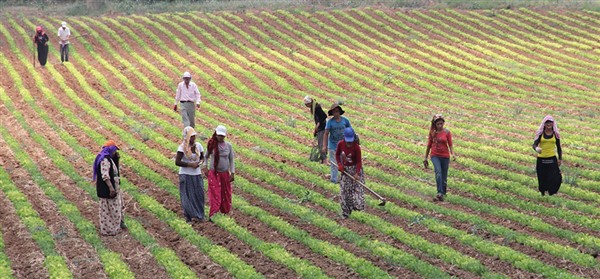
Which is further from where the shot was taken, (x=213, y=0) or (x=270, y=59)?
(x=213, y=0)

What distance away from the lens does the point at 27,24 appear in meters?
43.6

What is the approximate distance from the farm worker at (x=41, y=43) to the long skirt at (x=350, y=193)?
21.5m

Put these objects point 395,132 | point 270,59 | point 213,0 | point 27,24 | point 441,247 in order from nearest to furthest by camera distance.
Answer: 1. point 441,247
2. point 395,132
3. point 270,59
4. point 27,24
5. point 213,0

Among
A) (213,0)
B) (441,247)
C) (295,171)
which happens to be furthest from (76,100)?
(213,0)

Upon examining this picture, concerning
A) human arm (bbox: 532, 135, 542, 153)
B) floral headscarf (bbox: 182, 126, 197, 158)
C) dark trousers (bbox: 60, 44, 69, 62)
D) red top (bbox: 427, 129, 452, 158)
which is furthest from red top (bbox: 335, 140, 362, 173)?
dark trousers (bbox: 60, 44, 69, 62)

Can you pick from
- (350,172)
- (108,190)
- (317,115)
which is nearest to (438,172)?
(350,172)

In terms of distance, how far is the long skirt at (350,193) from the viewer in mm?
14680

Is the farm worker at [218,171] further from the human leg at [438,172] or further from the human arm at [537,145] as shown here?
the human arm at [537,145]

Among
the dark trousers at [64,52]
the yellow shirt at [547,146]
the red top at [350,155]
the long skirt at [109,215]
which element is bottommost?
the long skirt at [109,215]

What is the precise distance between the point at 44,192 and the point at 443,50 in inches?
905

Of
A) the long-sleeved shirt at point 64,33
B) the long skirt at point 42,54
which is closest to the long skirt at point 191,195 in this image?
the long-sleeved shirt at point 64,33

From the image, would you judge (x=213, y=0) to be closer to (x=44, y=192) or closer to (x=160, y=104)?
(x=160, y=104)

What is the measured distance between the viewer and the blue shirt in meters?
16.7

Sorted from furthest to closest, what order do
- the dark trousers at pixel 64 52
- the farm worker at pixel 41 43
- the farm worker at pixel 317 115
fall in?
the dark trousers at pixel 64 52, the farm worker at pixel 41 43, the farm worker at pixel 317 115
